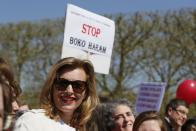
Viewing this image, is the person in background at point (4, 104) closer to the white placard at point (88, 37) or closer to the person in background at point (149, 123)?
the person in background at point (149, 123)

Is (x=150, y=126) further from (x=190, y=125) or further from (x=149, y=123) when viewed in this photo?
(x=190, y=125)

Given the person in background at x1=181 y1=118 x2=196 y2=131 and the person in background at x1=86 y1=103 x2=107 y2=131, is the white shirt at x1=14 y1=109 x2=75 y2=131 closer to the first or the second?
the person in background at x1=86 y1=103 x2=107 y2=131

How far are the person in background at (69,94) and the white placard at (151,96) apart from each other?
152 inches

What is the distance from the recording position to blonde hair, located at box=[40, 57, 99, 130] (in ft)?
9.36

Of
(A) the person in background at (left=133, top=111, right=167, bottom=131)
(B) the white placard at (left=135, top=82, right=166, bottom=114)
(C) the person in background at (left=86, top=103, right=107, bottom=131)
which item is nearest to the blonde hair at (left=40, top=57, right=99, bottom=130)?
(C) the person in background at (left=86, top=103, right=107, bottom=131)

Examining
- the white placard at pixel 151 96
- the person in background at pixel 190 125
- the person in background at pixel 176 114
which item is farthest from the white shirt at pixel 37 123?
the white placard at pixel 151 96

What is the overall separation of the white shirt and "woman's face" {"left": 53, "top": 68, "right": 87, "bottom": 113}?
134 mm

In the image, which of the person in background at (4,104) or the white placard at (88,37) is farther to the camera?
the white placard at (88,37)

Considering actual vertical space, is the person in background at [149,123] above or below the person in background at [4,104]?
below

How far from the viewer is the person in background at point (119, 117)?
3584 millimetres

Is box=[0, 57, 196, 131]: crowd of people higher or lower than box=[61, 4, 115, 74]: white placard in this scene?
lower

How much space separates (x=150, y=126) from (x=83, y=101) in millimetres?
506

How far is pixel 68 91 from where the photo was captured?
9.43 feet

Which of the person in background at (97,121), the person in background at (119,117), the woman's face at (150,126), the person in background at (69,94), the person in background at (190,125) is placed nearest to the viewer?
the person in background at (69,94)
